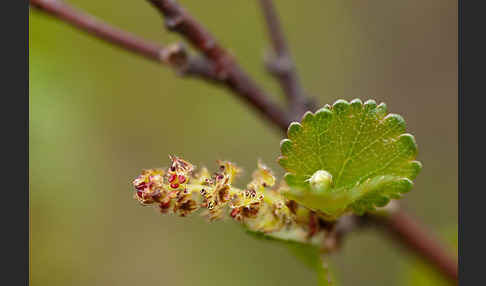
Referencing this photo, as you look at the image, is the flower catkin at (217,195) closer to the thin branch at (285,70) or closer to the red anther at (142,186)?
the red anther at (142,186)

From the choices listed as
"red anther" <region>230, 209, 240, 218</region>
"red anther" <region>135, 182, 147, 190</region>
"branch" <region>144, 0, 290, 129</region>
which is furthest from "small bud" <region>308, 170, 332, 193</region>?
"branch" <region>144, 0, 290, 129</region>

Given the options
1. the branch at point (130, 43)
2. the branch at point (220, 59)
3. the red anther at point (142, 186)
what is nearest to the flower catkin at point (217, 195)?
the red anther at point (142, 186)

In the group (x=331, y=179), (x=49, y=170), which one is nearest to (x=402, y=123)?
(x=331, y=179)

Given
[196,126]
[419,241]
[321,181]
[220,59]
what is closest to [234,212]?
[321,181]

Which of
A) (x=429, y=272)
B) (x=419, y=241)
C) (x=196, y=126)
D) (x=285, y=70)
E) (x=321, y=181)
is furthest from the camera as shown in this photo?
(x=196, y=126)

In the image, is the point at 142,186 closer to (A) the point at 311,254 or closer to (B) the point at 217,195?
(B) the point at 217,195

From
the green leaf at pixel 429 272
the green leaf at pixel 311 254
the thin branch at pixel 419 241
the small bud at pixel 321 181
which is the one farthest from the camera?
the green leaf at pixel 429 272
